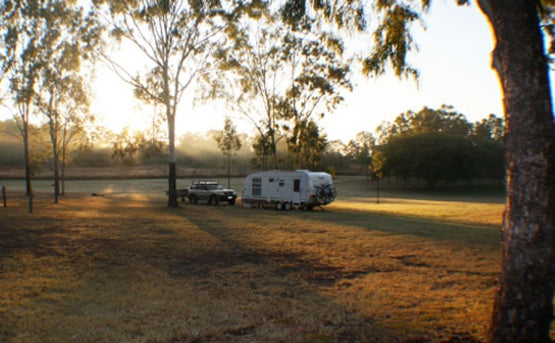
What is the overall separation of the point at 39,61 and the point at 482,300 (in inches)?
1505

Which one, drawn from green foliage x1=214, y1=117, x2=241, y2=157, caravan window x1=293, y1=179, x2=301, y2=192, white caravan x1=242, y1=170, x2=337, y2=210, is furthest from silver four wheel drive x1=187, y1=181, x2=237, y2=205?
green foliage x1=214, y1=117, x2=241, y2=157

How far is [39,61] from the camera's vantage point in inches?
1320

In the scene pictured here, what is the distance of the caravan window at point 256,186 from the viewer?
95.7 ft

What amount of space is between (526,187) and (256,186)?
83.3ft

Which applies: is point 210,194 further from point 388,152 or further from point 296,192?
point 388,152

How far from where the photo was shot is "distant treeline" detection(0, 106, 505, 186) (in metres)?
38.8

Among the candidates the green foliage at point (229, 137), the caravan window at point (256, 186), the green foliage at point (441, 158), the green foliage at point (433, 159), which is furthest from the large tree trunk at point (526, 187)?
the green foliage at point (433, 159)

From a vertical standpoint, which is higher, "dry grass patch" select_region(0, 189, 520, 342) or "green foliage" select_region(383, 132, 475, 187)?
"green foliage" select_region(383, 132, 475, 187)

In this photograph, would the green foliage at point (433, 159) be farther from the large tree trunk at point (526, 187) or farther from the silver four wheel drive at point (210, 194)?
the large tree trunk at point (526, 187)

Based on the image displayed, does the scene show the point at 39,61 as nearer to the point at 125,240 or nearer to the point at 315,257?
the point at 125,240

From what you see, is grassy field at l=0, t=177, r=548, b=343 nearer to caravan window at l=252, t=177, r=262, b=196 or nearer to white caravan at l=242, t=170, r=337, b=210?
white caravan at l=242, t=170, r=337, b=210

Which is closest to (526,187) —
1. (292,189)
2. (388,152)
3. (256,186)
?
(292,189)

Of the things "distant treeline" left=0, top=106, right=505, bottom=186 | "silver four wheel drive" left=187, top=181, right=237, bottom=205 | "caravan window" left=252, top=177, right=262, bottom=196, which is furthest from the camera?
"distant treeline" left=0, top=106, right=505, bottom=186

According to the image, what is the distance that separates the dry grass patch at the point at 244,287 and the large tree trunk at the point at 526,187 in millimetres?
1028
